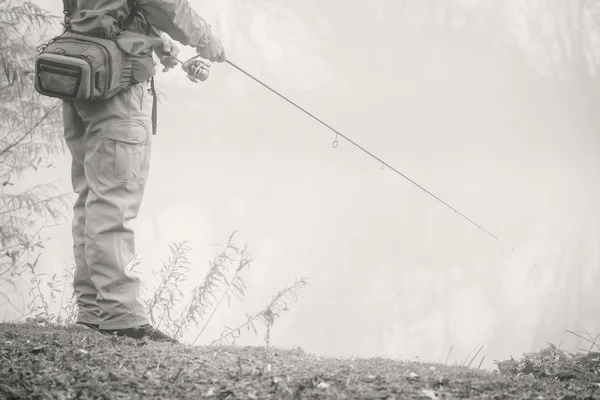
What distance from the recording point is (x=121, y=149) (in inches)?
125

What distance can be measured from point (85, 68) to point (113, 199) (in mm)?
643

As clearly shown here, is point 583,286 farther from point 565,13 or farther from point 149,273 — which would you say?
point 149,273

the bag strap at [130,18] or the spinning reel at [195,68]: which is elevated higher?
the bag strap at [130,18]

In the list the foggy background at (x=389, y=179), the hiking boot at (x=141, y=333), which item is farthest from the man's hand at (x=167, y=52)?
the foggy background at (x=389, y=179)

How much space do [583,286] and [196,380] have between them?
12865 mm

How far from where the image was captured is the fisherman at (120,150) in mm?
3141

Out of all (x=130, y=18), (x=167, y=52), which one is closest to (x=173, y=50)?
(x=167, y=52)

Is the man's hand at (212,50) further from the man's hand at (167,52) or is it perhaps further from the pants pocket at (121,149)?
the pants pocket at (121,149)

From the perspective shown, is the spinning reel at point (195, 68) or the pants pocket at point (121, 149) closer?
the pants pocket at point (121, 149)

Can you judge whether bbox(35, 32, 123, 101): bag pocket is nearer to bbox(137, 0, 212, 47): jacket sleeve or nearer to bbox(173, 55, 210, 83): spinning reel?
bbox(137, 0, 212, 47): jacket sleeve

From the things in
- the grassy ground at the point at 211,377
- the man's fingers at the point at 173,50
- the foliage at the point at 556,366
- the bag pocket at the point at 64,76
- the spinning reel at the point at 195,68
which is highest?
the man's fingers at the point at 173,50

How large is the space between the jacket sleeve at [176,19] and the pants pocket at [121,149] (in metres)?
0.52

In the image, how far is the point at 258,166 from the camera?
17062 millimetres

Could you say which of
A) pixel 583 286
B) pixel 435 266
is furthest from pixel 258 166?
pixel 583 286
